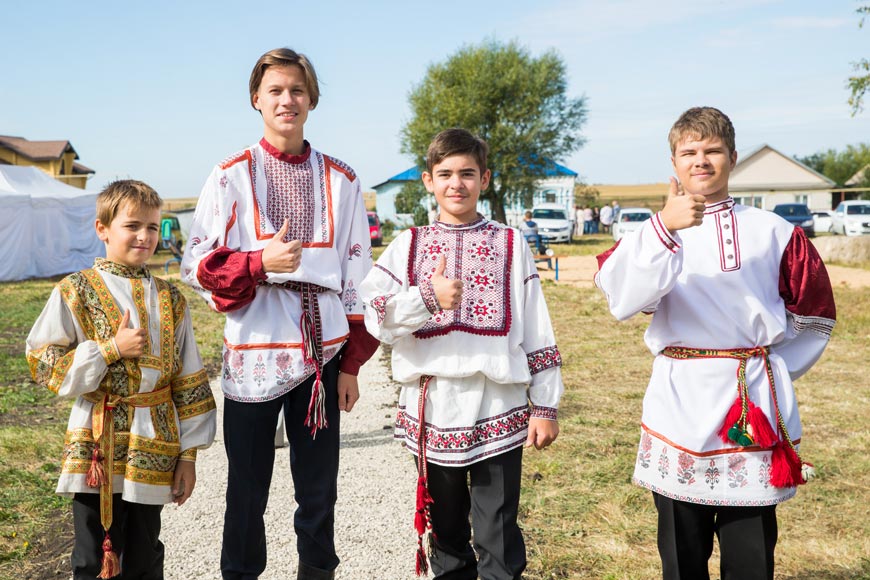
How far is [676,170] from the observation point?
103 inches

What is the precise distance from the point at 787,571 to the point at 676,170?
1949mm

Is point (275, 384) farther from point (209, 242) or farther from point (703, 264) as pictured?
point (703, 264)

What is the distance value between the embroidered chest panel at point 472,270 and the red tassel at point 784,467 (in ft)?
3.02

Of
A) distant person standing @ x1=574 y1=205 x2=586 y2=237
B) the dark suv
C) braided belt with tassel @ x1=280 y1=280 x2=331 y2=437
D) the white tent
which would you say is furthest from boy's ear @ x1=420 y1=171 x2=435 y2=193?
distant person standing @ x1=574 y1=205 x2=586 y2=237

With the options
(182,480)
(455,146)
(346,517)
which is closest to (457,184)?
(455,146)

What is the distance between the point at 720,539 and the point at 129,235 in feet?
7.14

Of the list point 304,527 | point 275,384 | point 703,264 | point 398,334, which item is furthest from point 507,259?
point 304,527

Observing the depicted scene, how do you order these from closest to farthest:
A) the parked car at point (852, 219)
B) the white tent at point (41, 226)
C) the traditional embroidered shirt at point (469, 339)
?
the traditional embroidered shirt at point (469, 339), the white tent at point (41, 226), the parked car at point (852, 219)

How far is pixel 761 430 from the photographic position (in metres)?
2.40

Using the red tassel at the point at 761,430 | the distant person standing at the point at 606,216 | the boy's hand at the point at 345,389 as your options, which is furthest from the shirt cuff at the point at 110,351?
the distant person standing at the point at 606,216

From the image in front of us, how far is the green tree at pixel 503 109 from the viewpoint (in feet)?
111

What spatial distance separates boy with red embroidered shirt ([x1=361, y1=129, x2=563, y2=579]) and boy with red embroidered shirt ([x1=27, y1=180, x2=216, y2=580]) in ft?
2.34

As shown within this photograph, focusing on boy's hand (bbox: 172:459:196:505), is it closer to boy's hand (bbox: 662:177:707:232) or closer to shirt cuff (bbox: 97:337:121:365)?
shirt cuff (bbox: 97:337:121:365)

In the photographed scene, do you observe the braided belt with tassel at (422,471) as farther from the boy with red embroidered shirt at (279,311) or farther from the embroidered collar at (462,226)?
the embroidered collar at (462,226)
